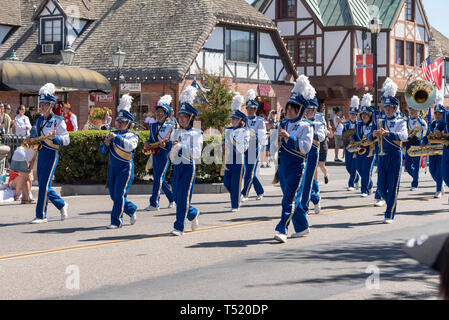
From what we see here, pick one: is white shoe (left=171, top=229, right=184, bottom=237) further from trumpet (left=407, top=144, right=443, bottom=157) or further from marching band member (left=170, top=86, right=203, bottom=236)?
trumpet (left=407, top=144, right=443, bottom=157)

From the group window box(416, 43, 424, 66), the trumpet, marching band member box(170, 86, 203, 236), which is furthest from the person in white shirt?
window box(416, 43, 424, 66)

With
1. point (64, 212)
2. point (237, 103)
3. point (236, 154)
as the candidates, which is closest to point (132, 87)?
point (237, 103)

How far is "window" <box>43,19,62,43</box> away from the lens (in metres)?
37.4

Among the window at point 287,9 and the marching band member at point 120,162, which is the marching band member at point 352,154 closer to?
the marching band member at point 120,162

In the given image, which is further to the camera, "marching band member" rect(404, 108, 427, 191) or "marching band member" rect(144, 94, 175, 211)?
"marching band member" rect(404, 108, 427, 191)

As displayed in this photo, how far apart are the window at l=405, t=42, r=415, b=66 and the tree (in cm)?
1846

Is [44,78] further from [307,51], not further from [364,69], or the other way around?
[307,51]

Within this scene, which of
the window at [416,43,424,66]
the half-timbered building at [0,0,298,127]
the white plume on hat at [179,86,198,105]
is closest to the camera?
the white plume on hat at [179,86,198,105]

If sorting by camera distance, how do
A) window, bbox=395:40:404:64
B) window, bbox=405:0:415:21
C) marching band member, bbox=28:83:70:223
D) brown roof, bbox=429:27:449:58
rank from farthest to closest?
1. brown roof, bbox=429:27:449:58
2. window, bbox=405:0:415:21
3. window, bbox=395:40:404:64
4. marching band member, bbox=28:83:70:223

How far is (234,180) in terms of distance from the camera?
14.1 metres

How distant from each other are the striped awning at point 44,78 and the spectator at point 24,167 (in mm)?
12969

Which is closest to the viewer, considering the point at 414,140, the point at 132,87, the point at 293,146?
the point at 293,146

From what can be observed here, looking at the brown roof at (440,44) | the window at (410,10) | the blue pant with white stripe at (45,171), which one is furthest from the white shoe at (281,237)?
the brown roof at (440,44)

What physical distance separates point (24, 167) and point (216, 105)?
16.5 meters
